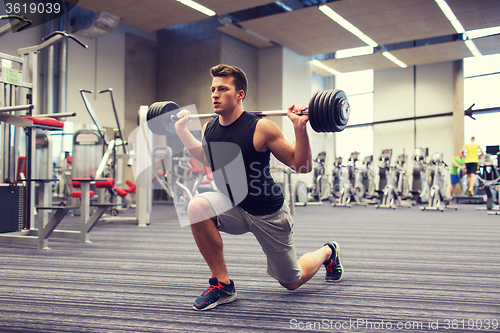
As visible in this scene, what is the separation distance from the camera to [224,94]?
5.68 ft

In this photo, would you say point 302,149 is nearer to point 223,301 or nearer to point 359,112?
point 223,301

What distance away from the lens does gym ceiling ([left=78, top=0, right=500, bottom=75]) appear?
7407 millimetres

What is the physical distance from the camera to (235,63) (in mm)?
9531

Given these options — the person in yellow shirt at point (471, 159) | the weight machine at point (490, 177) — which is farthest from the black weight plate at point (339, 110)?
the person in yellow shirt at point (471, 159)

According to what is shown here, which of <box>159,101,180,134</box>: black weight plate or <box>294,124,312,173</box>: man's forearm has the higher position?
<box>159,101,180,134</box>: black weight plate

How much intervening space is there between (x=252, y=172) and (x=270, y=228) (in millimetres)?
259

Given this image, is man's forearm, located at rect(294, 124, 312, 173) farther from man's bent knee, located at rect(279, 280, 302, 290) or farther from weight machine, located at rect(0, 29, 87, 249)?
weight machine, located at rect(0, 29, 87, 249)

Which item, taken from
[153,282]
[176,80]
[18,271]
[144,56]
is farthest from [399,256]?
[144,56]

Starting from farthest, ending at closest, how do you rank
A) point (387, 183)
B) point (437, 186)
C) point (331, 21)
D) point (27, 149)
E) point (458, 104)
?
point (458, 104) < point (387, 183) < point (331, 21) < point (437, 186) < point (27, 149)

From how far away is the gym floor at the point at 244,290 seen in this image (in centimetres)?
148

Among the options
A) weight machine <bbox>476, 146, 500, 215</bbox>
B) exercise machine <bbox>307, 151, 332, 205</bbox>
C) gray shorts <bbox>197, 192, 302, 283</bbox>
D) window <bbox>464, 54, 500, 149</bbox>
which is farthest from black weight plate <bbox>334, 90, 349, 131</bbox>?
window <bbox>464, 54, 500, 149</bbox>

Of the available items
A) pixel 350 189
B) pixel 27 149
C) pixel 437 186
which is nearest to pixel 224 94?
pixel 27 149

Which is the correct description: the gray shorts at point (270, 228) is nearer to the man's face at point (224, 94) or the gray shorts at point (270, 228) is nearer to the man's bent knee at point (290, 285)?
the man's bent knee at point (290, 285)

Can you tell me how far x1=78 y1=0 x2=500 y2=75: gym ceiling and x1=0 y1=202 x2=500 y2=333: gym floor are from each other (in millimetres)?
5519
